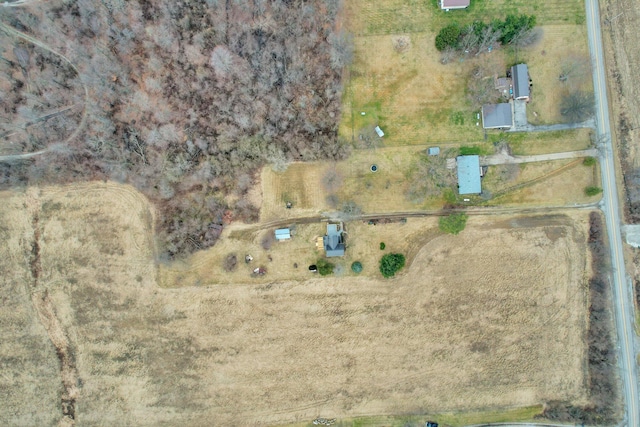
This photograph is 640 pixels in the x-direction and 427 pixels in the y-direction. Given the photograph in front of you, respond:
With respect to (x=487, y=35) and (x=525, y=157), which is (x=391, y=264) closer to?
(x=525, y=157)

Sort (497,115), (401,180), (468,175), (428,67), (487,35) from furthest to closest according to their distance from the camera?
(401,180) < (428,67) < (468,175) < (497,115) < (487,35)

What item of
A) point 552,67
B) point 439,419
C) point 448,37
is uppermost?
point 448,37

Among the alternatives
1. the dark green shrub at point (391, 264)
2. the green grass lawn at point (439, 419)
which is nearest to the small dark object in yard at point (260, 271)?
the dark green shrub at point (391, 264)

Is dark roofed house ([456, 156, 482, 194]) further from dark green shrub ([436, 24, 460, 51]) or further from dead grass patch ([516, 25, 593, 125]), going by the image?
dark green shrub ([436, 24, 460, 51])

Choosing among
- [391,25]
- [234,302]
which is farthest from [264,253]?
[391,25]

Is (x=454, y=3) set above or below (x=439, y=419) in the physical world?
above

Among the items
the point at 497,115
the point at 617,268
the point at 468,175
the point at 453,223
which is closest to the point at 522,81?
the point at 497,115

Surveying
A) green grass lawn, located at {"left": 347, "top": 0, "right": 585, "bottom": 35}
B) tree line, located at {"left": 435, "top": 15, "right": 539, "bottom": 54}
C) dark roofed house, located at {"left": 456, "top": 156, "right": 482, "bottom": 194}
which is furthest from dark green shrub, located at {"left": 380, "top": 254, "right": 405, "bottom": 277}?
green grass lawn, located at {"left": 347, "top": 0, "right": 585, "bottom": 35}
